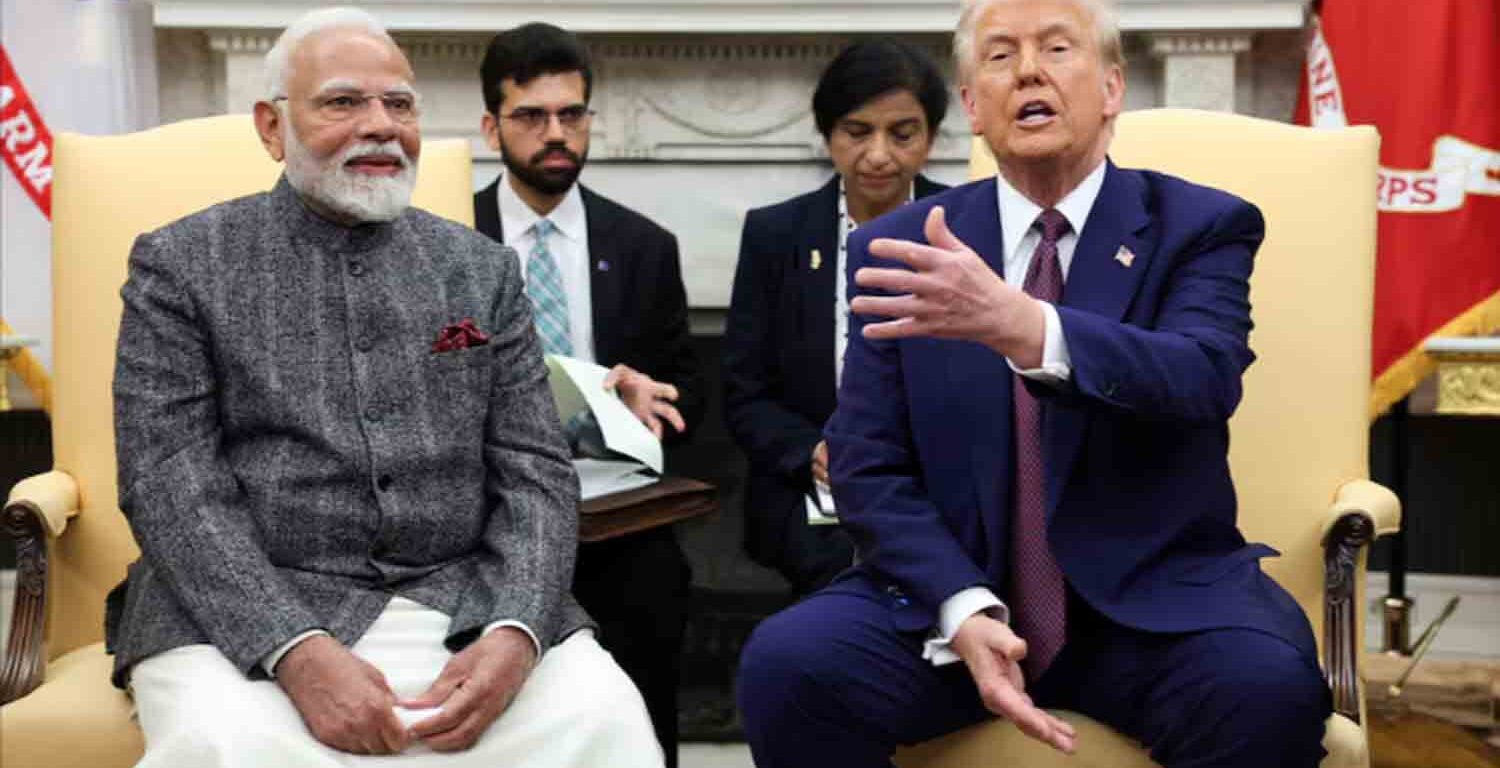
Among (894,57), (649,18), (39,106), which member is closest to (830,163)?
(649,18)

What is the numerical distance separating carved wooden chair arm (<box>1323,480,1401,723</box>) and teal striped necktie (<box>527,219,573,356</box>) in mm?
1410

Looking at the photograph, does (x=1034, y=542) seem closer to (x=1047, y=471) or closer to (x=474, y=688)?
(x=1047, y=471)

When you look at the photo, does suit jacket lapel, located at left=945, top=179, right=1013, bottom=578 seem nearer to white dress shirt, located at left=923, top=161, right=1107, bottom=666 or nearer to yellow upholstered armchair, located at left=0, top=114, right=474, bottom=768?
white dress shirt, located at left=923, top=161, right=1107, bottom=666

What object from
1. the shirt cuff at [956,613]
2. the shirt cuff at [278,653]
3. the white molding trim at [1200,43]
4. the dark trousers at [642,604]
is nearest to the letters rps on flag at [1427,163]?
the white molding trim at [1200,43]

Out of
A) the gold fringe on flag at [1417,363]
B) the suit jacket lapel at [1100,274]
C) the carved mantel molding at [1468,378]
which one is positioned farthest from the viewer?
the gold fringe on flag at [1417,363]

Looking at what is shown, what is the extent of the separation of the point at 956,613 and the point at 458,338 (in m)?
0.76

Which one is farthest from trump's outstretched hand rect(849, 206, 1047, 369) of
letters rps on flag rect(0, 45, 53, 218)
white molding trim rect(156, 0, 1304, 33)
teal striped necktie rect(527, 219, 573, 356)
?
letters rps on flag rect(0, 45, 53, 218)

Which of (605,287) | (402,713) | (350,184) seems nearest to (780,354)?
(605,287)

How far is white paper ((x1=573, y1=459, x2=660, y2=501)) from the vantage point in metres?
2.54

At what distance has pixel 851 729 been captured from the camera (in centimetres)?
193

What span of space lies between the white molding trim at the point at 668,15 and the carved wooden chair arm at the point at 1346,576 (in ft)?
6.33

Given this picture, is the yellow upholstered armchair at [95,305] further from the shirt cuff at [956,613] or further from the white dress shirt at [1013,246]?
the shirt cuff at [956,613]

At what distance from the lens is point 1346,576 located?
214 centimetres

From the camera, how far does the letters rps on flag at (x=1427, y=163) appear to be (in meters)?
3.59
